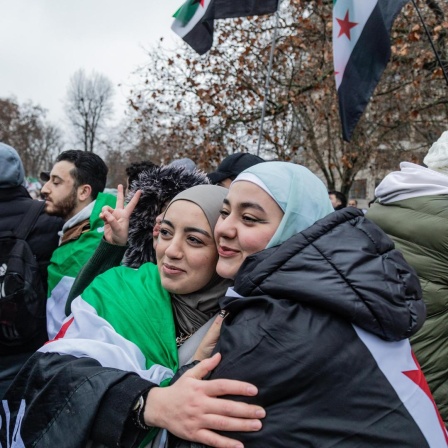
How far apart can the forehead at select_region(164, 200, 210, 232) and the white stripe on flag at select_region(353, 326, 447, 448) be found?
799 mm

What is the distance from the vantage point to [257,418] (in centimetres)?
109

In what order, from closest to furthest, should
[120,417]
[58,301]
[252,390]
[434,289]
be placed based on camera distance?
[252,390] → [120,417] → [434,289] → [58,301]

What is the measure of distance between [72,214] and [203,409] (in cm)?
258

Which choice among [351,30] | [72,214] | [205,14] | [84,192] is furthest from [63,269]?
[205,14]

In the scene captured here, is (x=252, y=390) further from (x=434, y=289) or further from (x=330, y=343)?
(x=434, y=289)

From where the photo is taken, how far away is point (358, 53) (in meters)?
3.84

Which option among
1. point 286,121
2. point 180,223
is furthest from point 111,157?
point 180,223

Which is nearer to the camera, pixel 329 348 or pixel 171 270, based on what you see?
pixel 329 348

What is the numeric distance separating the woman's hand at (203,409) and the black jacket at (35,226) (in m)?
1.69

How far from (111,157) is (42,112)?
11.7 metres

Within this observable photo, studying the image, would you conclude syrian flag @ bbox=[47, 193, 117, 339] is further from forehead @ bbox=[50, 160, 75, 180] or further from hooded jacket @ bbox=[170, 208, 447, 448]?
hooded jacket @ bbox=[170, 208, 447, 448]

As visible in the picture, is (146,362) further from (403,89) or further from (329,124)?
(329,124)

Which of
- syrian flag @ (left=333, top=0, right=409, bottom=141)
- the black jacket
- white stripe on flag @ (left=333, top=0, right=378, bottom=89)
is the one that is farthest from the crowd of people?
white stripe on flag @ (left=333, top=0, right=378, bottom=89)

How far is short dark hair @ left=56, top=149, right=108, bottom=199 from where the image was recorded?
11.5 ft
